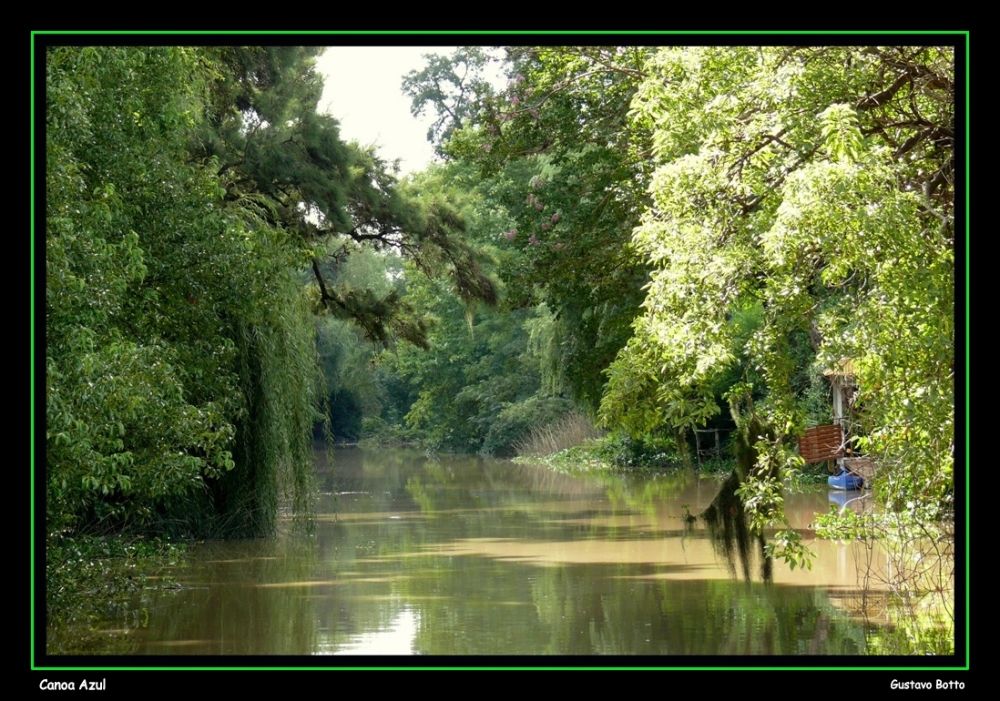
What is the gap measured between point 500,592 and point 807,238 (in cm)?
638

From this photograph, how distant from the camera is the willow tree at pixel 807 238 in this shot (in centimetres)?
759

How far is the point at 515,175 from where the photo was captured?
32.9 metres

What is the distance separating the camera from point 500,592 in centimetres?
1302

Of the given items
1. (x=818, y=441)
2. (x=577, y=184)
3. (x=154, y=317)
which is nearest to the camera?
(x=154, y=317)

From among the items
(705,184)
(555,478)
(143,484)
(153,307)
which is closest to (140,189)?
(153,307)

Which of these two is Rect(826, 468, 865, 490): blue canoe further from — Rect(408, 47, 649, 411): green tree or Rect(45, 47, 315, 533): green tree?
Rect(45, 47, 315, 533): green tree

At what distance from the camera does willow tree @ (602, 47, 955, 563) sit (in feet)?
24.9

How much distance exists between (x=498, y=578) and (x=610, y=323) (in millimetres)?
5301

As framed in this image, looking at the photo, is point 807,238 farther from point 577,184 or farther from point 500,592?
point 577,184

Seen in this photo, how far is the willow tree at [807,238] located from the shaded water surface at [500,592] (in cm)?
191

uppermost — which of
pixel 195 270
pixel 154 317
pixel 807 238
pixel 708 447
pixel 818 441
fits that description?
pixel 195 270

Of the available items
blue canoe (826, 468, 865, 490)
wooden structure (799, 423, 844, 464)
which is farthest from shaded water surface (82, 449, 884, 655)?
wooden structure (799, 423, 844, 464)

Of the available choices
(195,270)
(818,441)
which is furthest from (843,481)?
(195,270)

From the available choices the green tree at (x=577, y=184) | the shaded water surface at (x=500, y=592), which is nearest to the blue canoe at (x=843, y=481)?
the shaded water surface at (x=500, y=592)
